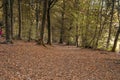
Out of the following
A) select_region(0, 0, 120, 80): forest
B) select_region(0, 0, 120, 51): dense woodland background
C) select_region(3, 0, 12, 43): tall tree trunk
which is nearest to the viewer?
select_region(0, 0, 120, 80): forest

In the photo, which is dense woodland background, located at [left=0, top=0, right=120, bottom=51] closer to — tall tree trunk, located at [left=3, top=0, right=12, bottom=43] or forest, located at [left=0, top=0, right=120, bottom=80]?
forest, located at [left=0, top=0, right=120, bottom=80]

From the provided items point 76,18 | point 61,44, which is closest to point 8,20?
point 61,44

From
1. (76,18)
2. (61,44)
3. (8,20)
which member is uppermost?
(76,18)

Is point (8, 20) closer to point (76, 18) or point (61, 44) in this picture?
point (61, 44)

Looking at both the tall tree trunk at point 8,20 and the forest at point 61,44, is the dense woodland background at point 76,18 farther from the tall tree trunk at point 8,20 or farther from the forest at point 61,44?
the tall tree trunk at point 8,20

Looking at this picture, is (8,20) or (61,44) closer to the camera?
(8,20)

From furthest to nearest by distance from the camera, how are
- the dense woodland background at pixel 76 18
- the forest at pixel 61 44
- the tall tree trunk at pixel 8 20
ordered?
the dense woodland background at pixel 76 18 < the tall tree trunk at pixel 8 20 < the forest at pixel 61 44

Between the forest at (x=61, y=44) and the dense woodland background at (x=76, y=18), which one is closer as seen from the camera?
the forest at (x=61, y=44)

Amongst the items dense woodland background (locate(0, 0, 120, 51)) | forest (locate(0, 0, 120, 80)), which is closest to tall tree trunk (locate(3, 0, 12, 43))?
forest (locate(0, 0, 120, 80))

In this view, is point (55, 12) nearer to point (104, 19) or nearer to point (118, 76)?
point (104, 19)

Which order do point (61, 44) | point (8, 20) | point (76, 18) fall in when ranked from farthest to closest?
point (61, 44) < point (76, 18) < point (8, 20)

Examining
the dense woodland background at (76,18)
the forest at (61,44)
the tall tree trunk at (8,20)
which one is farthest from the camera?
the dense woodland background at (76,18)

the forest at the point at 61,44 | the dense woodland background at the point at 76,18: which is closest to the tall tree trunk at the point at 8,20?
the forest at the point at 61,44

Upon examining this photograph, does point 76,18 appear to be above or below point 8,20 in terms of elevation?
above
